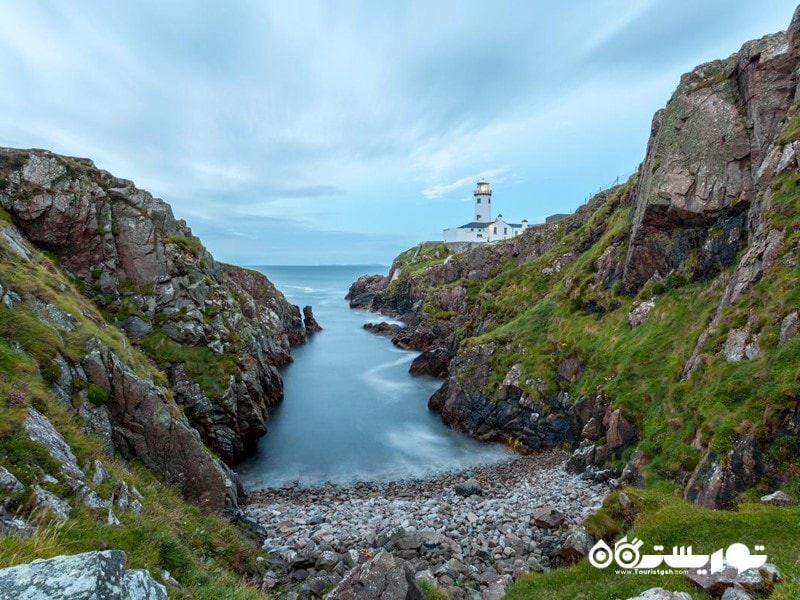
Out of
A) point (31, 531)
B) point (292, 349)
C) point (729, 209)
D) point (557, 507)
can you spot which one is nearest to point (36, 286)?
point (31, 531)

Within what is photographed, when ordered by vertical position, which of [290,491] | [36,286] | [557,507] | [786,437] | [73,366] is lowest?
[290,491]

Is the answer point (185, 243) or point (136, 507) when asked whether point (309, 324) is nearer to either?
point (185, 243)

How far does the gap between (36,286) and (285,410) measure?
1128 inches

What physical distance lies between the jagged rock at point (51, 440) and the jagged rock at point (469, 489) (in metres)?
18.7

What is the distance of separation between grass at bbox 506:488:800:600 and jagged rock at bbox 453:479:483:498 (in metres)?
10.7

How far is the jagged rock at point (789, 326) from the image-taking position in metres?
16.5

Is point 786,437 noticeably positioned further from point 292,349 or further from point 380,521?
Result: point 292,349

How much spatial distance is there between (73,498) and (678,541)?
1577cm

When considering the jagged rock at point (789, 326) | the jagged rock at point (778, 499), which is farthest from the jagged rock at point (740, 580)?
the jagged rock at point (789, 326)

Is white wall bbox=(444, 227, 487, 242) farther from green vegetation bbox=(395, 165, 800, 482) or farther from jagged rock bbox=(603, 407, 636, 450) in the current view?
jagged rock bbox=(603, 407, 636, 450)

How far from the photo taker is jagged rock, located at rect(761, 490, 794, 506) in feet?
41.0

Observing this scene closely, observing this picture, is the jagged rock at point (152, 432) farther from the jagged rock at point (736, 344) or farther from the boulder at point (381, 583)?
the jagged rock at point (736, 344)

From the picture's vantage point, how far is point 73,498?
10508 millimetres

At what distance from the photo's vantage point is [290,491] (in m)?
27.1
